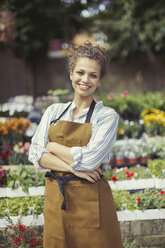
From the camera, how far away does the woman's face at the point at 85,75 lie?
1924mm

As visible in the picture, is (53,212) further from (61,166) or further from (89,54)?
(89,54)

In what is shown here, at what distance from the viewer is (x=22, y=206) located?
3137 mm

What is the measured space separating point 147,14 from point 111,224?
1273 centimetres

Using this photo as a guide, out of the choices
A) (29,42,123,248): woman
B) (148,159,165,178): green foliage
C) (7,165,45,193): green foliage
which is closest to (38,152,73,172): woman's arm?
(29,42,123,248): woman

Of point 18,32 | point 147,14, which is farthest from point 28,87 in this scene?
point 147,14

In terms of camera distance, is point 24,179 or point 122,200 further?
point 24,179

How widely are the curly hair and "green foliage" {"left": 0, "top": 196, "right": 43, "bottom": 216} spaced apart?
1772 millimetres

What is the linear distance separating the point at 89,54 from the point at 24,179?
208cm

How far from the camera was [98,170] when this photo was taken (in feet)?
6.37

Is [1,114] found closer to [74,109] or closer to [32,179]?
[32,179]

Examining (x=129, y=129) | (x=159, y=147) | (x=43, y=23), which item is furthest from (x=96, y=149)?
(x=43, y=23)

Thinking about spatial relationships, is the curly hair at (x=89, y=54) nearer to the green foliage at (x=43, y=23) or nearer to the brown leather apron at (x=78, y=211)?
the brown leather apron at (x=78, y=211)

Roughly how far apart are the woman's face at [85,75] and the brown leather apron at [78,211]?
0.25m

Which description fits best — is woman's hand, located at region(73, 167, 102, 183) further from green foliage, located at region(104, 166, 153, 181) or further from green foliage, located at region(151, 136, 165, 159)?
green foliage, located at region(151, 136, 165, 159)
